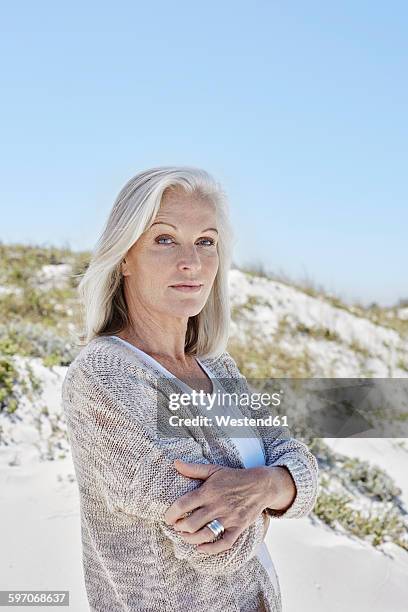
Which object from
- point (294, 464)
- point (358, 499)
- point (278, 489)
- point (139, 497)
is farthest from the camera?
point (358, 499)

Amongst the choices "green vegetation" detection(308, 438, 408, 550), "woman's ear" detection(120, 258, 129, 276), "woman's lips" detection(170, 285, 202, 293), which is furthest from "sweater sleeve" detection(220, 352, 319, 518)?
"green vegetation" detection(308, 438, 408, 550)

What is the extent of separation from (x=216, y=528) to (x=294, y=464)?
1.18 feet

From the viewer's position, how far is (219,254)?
83.5 inches

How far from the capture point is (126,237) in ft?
6.25

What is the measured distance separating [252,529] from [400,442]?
18.4 feet

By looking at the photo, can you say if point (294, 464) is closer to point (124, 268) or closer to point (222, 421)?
point (222, 421)

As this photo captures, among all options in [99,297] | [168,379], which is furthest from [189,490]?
[99,297]

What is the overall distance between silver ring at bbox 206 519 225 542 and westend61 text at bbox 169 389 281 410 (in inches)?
11.2

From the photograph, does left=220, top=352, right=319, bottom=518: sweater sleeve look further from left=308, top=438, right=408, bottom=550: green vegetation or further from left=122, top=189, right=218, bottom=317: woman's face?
left=308, top=438, right=408, bottom=550: green vegetation

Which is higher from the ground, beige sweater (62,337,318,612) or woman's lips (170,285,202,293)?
woman's lips (170,285,202,293)

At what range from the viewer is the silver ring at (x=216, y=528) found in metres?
1.61

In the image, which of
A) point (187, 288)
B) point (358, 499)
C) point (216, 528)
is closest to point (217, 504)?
point (216, 528)

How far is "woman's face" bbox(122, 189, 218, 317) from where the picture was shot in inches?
75.3

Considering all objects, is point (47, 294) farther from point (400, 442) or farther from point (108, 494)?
point (108, 494)
